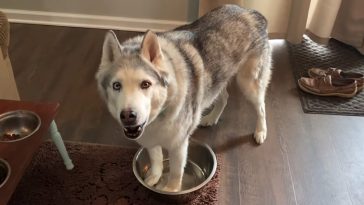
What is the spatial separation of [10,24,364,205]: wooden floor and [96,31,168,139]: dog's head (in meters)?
0.82

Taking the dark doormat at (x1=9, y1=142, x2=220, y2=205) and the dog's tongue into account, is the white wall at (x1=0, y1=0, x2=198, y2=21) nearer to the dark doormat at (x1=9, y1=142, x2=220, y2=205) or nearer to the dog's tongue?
the dark doormat at (x1=9, y1=142, x2=220, y2=205)

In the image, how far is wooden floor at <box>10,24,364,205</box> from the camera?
7.16 ft

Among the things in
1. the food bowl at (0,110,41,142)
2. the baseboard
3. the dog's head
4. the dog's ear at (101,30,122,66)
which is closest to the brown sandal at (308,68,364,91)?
the baseboard

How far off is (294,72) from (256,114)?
2.20 ft

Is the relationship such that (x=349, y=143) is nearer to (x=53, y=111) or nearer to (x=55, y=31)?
(x=53, y=111)

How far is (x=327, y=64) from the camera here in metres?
3.21

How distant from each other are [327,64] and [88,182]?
215 cm

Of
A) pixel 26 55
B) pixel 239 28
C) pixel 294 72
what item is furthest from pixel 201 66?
pixel 26 55

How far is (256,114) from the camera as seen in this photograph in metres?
2.70

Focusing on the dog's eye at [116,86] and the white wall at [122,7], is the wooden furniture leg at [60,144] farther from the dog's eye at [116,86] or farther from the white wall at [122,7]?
the white wall at [122,7]

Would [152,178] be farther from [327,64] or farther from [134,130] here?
[327,64]

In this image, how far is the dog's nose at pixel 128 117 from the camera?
1475 mm

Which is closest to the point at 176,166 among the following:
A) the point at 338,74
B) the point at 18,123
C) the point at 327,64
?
the point at 18,123

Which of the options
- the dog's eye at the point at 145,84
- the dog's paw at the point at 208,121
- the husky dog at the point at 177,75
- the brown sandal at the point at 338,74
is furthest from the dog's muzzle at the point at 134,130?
the brown sandal at the point at 338,74
